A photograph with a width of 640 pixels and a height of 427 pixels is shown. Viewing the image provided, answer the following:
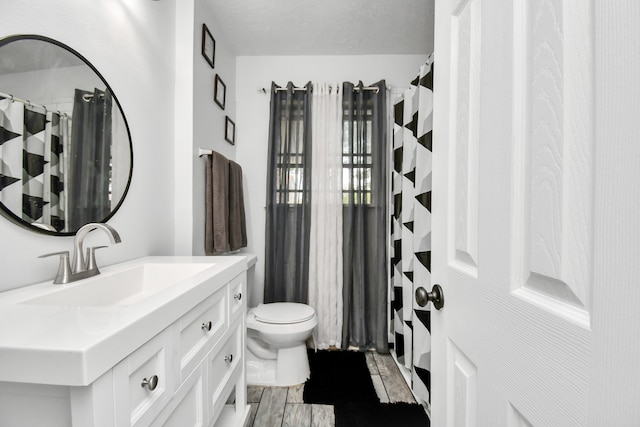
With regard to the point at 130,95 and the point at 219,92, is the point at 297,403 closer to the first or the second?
the point at 130,95

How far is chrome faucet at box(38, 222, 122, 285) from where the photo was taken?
821 mm

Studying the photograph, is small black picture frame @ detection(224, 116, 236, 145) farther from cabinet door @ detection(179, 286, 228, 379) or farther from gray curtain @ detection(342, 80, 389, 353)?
cabinet door @ detection(179, 286, 228, 379)

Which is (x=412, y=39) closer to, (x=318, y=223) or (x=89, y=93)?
(x=318, y=223)

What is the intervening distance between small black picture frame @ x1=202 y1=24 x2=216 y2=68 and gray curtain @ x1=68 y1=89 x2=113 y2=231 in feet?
2.65

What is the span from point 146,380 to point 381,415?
52.2 inches

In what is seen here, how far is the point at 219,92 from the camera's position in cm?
192

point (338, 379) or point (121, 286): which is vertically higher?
point (121, 286)

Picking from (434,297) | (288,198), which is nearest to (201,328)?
(434,297)

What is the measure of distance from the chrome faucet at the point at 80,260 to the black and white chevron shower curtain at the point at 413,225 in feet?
4.50

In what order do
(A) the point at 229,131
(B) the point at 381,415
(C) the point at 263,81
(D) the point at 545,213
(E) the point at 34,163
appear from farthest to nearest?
1. (C) the point at 263,81
2. (A) the point at 229,131
3. (B) the point at 381,415
4. (E) the point at 34,163
5. (D) the point at 545,213

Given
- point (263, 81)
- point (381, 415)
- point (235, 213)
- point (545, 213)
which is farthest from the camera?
point (263, 81)

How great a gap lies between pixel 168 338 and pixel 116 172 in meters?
0.83

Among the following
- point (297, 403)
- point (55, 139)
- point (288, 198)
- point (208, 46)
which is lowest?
point (297, 403)

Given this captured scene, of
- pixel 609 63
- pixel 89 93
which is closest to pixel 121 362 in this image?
pixel 609 63
